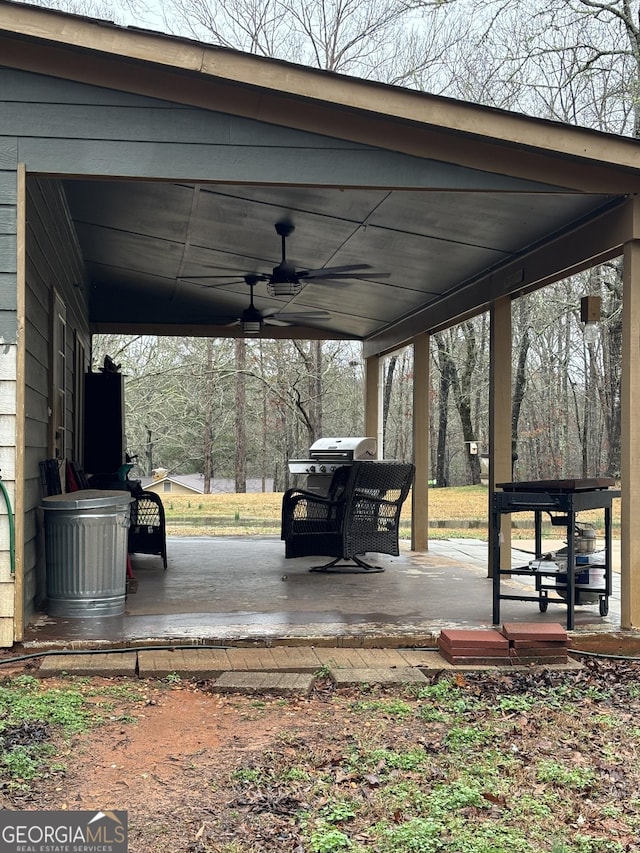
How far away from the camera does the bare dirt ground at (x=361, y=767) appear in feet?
9.36

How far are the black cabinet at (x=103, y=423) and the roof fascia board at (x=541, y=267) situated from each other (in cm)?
313

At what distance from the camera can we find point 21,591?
16.3ft

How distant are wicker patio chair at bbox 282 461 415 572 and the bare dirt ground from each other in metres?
3.04

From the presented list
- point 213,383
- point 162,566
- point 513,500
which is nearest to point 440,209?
point 513,500

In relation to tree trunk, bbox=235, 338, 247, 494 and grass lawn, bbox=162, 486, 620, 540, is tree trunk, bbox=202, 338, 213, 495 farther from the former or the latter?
grass lawn, bbox=162, 486, 620, 540

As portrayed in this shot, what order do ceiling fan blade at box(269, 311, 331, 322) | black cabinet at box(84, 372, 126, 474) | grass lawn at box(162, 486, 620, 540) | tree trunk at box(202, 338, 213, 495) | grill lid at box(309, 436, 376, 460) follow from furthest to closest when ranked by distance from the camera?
1. tree trunk at box(202, 338, 213, 495)
2. grass lawn at box(162, 486, 620, 540)
3. grill lid at box(309, 436, 376, 460)
4. black cabinet at box(84, 372, 126, 474)
5. ceiling fan blade at box(269, 311, 331, 322)

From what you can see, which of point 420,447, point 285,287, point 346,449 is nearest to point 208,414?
point 346,449

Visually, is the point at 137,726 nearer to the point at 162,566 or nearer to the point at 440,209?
the point at 440,209

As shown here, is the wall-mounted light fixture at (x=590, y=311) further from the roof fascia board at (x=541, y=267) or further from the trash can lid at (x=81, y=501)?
the trash can lid at (x=81, y=501)

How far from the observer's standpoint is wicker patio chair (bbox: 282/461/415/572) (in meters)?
7.68

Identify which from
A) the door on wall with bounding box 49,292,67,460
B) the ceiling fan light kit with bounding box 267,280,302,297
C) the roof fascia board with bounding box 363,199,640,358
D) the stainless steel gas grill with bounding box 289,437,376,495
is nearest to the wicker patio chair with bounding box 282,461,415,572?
the ceiling fan light kit with bounding box 267,280,302,297

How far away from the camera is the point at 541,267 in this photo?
675 centimetres

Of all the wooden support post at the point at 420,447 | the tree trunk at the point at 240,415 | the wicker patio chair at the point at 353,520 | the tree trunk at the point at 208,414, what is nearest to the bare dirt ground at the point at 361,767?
the wicker patio chair at the point at 353,520

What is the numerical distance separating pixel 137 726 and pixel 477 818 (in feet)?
5.15
